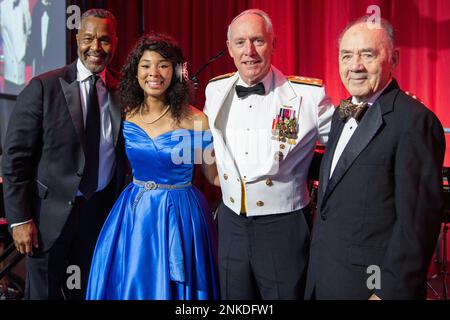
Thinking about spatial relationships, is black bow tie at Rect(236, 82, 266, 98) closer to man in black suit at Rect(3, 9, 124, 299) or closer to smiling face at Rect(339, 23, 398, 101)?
smiling face at Rect(339, 23, 398, 101)

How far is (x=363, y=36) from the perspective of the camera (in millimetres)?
1650

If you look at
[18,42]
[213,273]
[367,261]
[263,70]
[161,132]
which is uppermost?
[18,42]

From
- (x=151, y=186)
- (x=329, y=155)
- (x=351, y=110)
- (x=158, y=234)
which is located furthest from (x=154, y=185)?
(x=351, y=110)

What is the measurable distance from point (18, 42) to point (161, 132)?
2.28m

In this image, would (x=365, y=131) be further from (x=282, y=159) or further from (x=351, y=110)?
(x=282, y=159)

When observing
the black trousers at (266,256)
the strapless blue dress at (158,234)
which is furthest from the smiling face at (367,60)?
the strapless blue dress at (158,234)

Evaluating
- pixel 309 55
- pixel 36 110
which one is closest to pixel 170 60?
pixel 36 110

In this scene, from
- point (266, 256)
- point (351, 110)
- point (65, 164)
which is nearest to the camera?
point (351, 110)

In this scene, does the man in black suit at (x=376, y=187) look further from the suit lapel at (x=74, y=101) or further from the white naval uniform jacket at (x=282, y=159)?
the suit lapel at (x=74, y=101)

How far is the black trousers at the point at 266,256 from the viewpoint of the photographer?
1.99 metres

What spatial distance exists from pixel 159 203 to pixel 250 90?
635 mm

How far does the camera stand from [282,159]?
2033 millimetres

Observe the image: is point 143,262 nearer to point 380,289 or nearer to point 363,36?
point 380,289

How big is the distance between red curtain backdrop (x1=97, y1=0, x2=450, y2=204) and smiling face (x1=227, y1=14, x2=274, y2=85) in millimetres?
3100
